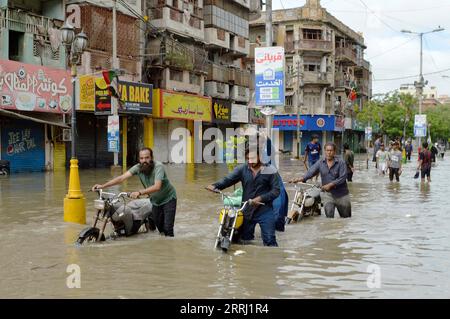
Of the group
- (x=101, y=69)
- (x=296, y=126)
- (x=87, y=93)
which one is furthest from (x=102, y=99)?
(x=296, y=126)

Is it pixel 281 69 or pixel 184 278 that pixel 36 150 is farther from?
pixel 184 278

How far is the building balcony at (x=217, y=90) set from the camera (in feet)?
131

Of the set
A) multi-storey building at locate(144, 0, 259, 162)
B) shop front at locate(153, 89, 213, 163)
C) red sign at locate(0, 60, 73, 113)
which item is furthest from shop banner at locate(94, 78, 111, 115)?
shop front at locate(153, 89, 213, 163)

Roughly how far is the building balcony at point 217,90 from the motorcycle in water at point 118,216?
101 feet

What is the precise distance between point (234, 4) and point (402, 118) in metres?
27.4

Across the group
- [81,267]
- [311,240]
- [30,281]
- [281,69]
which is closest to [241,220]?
[311,240]

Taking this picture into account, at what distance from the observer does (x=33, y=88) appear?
2414 centimetres

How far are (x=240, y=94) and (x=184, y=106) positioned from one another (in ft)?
30.4

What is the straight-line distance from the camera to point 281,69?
1339 centimetres

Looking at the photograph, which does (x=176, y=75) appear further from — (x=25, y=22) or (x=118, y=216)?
(x=118, y=216)

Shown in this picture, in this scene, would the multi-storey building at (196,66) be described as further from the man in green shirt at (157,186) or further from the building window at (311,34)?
the man in green shirt at (157,186)

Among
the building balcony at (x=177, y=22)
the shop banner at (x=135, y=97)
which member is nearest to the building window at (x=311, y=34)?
the building balcony at (x=177, y=22)

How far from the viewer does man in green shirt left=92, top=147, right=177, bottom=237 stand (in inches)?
327

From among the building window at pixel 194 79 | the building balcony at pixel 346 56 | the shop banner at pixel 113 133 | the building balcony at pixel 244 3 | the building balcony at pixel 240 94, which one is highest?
the building balcony at pixel 244 3
